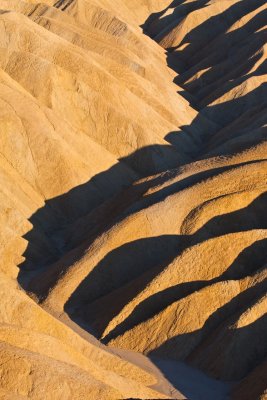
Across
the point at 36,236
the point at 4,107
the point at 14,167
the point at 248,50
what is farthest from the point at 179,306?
the point at 248,50

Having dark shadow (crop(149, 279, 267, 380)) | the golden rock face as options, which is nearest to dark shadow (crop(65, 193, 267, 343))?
the golden rock face

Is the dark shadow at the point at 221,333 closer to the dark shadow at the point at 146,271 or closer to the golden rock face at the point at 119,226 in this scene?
the golden rock face at the point at 119,226

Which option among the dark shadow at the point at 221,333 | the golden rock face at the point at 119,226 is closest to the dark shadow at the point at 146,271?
the golden rock face at the point at 119,226

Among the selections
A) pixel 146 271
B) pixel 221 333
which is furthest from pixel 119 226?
pixel 221 333

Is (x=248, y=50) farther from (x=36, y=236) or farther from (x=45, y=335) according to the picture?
(x=45, y=335)

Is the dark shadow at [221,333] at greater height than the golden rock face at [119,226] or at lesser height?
lesser

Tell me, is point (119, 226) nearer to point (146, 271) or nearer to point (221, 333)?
point (146, 271)

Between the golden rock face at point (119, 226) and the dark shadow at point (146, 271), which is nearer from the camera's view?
the golden rock face at point (119, 226)

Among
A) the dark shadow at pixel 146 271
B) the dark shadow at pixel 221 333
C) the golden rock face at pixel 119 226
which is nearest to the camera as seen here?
the golden rock face at pixel 119 226
